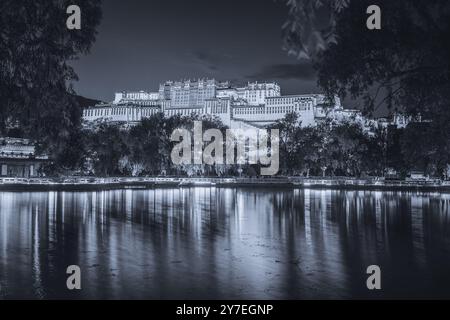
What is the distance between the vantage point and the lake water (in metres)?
10.5

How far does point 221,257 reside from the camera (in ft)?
48.1

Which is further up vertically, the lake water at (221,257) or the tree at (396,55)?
the tree at (396,55)

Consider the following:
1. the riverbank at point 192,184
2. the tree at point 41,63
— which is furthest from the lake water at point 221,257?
the riverbank at point 192,184

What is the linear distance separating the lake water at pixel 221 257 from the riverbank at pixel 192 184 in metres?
38.5

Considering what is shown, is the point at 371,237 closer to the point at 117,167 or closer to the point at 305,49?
the point at 305,49

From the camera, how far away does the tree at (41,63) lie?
12.8 meters

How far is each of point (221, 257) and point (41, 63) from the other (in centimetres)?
731

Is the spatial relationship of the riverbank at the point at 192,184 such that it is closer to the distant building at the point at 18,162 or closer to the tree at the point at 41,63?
the distant building at the point at 18,162

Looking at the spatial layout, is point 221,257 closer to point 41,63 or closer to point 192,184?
point 41,63

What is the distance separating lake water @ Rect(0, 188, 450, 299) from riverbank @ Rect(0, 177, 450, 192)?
38.5 metres

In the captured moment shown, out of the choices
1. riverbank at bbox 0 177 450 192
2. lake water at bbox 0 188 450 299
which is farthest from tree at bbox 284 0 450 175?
riverbank at bbox 0 177 450 192

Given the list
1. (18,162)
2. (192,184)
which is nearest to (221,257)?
(192,184)

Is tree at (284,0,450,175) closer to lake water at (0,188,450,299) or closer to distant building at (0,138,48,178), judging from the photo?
lake water at (0,188,450,299)

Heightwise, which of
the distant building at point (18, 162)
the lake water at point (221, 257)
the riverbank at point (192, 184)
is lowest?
the lake water at point (221, 257)
